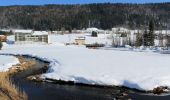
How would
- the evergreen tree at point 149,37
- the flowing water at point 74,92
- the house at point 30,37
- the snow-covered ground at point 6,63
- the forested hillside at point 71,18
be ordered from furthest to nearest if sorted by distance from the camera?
1. the forested hillside at point 71,18
2. the house at point 30,37
3. the evergreen tree at point 149,37
4. the snow-covered ground at point 6,63
5. the flowing water at point 74,92

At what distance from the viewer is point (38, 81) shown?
2805 cm

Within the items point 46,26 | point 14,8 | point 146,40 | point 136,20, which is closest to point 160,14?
point 136,20

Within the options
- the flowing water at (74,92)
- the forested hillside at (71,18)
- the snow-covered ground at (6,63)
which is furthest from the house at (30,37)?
the flowing water at (74,92)

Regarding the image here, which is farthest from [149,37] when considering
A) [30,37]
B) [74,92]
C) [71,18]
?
[71,18]

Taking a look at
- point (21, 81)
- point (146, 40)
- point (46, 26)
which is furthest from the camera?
point (46, 26)

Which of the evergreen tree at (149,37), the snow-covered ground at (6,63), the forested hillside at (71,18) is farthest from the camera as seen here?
the forested hillside at (71,18)

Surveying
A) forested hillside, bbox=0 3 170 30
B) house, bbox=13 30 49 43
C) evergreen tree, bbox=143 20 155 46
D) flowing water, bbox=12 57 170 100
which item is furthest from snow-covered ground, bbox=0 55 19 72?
forested hillside, bbox=0 3 170 30

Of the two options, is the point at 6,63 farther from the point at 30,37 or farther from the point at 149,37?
the point at 30,37

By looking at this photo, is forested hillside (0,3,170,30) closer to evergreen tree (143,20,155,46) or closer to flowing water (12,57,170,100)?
evergreen tree (143,20,155,46)

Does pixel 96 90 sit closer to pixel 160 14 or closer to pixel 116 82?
pixel 116 82

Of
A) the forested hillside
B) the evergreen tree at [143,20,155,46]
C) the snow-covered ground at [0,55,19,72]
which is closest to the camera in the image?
the snow-covered ground at [0,55,19,72]

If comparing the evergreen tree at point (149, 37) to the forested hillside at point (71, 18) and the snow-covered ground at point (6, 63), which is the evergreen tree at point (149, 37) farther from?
the forested hillside at point (71, 18)

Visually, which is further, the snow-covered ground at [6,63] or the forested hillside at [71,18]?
the forested hillside at [71,18]

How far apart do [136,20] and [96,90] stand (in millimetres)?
176898
